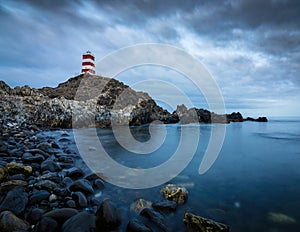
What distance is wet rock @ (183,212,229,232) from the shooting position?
3004mm

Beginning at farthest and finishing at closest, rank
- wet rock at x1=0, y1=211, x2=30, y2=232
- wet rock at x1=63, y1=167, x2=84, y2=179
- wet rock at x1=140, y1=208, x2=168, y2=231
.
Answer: wet rock at x1=63, y1=167, x2=84, y2=179, wet rock at x1=140, y1=208, x2=168, y2=231, wet rock at x1=0, y1=211, x2=30, y2=232

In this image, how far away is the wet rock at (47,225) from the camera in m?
2.66

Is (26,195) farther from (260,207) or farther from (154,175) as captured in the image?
(260,207)

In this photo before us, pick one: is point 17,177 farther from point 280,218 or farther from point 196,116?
point 196,116

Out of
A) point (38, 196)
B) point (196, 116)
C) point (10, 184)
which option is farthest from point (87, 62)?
point (38, 196)

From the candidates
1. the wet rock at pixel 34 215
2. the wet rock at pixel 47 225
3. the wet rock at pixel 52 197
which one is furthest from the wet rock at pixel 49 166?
the wet rock at pixel 47 225

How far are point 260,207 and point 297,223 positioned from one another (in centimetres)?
73

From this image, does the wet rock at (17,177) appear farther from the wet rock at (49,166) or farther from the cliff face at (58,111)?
the cliff face at (58,111)

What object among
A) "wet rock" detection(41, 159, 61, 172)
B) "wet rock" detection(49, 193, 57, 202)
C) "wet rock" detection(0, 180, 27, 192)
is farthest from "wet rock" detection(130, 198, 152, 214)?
"wet rock" detection(41, 159, 61, 172)

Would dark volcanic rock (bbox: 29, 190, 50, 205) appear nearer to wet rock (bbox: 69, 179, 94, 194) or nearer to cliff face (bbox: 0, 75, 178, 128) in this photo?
wet rock (bbox: 69, 179, 94, 194)

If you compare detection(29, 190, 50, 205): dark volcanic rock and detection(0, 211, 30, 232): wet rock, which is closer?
detection(0, 211, 30, 232): wet rock

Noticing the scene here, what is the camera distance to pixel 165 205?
152 inches

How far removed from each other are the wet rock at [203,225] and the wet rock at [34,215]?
2.77m

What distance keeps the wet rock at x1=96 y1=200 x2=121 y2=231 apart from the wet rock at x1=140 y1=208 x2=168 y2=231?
23.3 inches
